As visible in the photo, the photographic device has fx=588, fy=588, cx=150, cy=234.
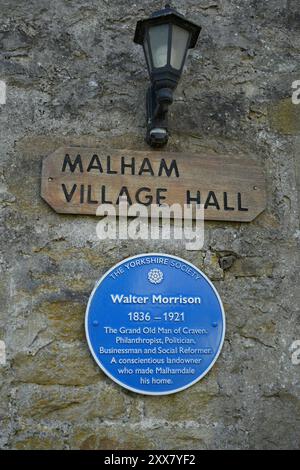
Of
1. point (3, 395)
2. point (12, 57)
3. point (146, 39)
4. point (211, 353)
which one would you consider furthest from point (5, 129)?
point (211, 353)

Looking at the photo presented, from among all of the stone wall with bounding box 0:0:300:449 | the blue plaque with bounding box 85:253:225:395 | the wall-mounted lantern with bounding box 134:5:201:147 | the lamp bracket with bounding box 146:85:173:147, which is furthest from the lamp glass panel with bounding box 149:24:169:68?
the blue plaque with bounding box 85:253:225:395

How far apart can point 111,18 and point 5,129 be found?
921mm

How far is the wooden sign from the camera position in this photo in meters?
3.05

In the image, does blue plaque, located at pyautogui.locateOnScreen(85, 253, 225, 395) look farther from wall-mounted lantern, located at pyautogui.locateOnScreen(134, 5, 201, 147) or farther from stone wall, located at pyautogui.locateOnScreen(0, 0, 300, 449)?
wall-mounted lantern, located at pyautogui.locateOnScreen(134, 5, 201, 147)

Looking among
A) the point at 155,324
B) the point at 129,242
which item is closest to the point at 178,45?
the point at 129,242

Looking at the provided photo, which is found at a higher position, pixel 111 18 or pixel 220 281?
pixel 111 18

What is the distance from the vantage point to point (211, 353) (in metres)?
2.90

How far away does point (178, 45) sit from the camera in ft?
9.54

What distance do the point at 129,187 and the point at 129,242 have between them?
11.6 inches

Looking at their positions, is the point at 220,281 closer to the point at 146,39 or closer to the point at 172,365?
the point at 172,365

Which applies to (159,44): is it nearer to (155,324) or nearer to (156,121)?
(156,121)

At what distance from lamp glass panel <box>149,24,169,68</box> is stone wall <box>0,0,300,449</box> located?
41 cm

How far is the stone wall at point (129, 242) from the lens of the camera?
2803mm

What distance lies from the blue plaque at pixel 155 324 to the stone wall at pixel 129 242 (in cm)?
6
